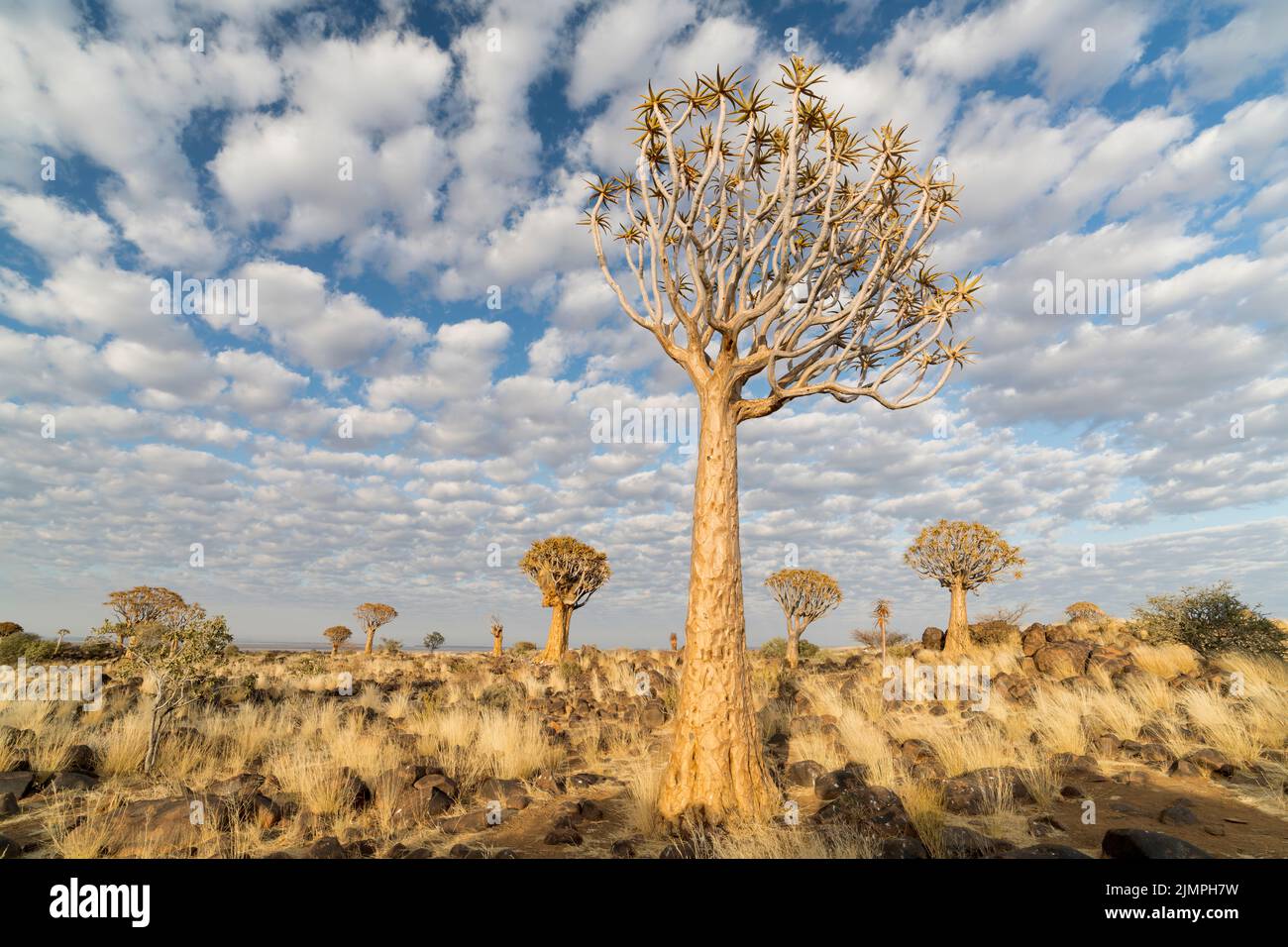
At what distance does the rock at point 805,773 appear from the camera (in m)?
7.30

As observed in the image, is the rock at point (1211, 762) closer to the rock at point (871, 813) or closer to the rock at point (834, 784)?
the rock at point (834, 784)

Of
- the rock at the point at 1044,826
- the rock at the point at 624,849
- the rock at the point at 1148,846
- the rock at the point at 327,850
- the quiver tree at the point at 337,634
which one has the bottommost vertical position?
the quiver tree at the point at 337,634

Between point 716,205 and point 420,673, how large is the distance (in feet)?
64.1

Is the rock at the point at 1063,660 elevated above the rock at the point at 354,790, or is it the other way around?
the rock at the point at 354,790

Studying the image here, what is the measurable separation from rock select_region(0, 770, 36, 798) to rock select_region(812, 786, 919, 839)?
331 inches

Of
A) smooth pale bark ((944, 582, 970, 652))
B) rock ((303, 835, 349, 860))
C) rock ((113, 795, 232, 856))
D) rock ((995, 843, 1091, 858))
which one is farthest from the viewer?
smooth pale bark ((944, 582, 970, 652))

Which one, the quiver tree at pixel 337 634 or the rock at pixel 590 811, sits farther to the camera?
the quiver tree at pixel 337 634

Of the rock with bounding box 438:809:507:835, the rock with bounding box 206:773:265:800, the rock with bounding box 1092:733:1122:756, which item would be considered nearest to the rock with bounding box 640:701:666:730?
the rock with bounding box 438:809:507:835

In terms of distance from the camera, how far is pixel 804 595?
2503cm

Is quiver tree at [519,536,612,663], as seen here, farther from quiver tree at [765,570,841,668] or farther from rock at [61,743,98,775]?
rock at [61,743,98,775]

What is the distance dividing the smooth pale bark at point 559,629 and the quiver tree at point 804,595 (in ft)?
28.4

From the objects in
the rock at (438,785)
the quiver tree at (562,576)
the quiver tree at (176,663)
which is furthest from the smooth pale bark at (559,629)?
the rock at (438,785)

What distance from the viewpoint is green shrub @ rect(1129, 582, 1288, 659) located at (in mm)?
15516
